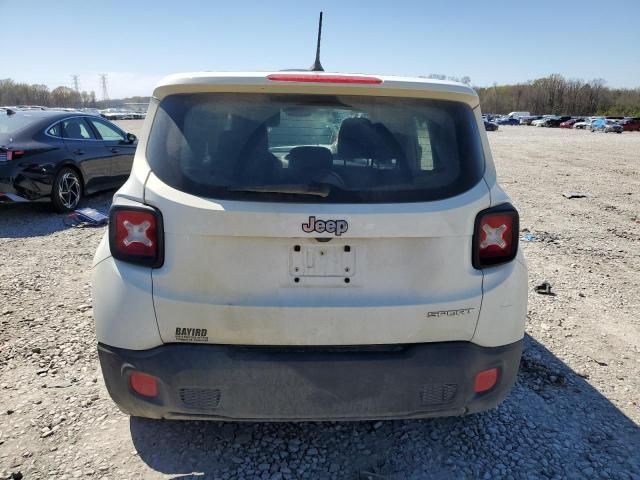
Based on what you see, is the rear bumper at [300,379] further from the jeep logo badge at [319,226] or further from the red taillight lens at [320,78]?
the red taillight lens at [320,78]

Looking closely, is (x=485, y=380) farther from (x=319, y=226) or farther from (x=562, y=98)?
(x=562, y=98)

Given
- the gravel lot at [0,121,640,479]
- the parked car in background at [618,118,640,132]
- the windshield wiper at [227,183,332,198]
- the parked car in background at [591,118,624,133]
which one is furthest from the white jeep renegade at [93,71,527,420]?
the parked car in background at [618,118,640,132]

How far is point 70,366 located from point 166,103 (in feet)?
7.35

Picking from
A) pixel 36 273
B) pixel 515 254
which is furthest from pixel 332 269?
pixel 36 273

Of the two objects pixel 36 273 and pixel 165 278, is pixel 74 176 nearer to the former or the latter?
pixel 36 273

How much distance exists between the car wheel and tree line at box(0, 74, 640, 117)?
94.2 meters

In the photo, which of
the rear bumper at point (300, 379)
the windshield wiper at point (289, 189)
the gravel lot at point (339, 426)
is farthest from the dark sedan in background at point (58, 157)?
the windshield wiper at point (289, 189)

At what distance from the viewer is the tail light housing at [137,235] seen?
6.85ft

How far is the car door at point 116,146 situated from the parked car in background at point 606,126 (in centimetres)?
6172

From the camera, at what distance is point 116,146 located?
9.40 metres

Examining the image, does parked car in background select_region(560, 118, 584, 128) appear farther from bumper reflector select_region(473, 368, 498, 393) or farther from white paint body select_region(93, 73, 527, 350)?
white paint body select_region(93, 73, 527, 350)

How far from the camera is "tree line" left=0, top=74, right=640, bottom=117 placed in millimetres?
97125

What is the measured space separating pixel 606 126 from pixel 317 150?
219ft

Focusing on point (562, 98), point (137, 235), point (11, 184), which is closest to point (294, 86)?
point (137, 235)
